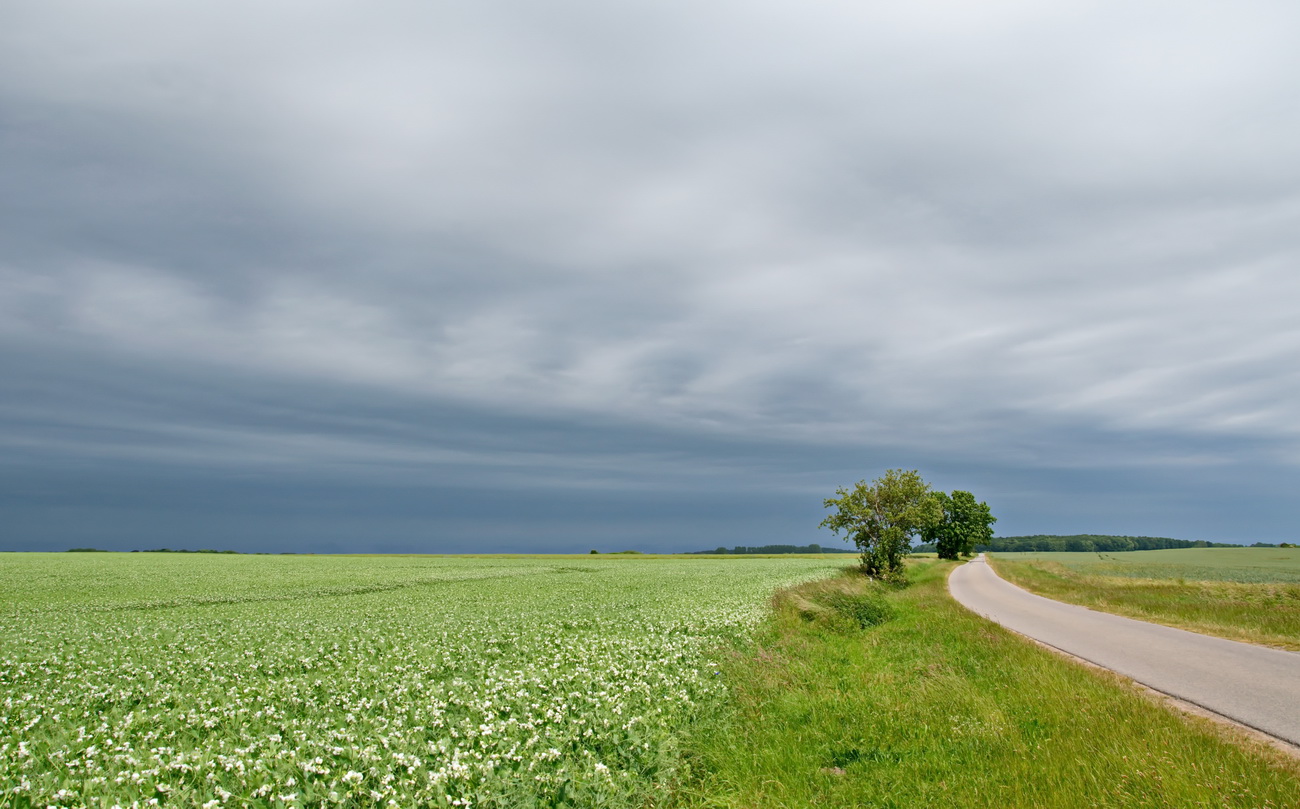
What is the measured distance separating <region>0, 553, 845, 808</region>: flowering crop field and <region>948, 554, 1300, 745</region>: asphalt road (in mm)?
9205

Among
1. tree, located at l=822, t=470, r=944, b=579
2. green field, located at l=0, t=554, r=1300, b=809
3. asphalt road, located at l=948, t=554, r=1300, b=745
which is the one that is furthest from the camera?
tree, located at l=822, t=470, r=944, b=579

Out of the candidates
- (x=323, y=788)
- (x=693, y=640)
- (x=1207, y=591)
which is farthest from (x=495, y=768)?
(x=1207, y=591)

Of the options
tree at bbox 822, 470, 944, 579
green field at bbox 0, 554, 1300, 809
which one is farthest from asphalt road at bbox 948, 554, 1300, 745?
tree at bbox 822, 470, 944, 579

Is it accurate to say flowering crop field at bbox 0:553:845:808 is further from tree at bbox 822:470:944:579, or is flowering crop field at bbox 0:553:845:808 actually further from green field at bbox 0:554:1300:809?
tree at bbox 822:470:944:579

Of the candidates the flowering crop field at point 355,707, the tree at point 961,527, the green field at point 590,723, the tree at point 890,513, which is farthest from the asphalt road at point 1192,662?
the tree at point 961,527

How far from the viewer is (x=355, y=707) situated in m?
11.7

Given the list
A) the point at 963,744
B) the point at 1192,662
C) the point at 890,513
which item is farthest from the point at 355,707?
the point at 890,513

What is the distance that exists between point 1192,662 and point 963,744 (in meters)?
10.2

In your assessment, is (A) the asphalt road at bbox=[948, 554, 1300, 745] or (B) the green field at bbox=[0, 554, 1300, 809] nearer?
(B) the green field at bbox=[0, 554, 1300, 809]

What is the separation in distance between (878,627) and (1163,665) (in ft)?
32.0

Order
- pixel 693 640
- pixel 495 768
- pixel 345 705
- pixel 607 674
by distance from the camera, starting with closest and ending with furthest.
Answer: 1. pixel 495 768
2. pixel 345 705
3. pixel 607 674
4. pixel 693 640

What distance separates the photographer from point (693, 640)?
19.2 m

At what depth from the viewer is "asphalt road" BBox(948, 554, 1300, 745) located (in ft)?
38.1

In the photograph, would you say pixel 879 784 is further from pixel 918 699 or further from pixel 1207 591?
pixel 1207 591
